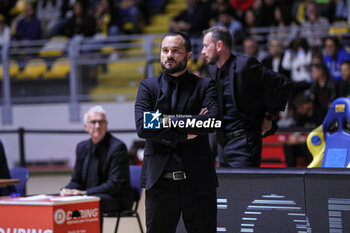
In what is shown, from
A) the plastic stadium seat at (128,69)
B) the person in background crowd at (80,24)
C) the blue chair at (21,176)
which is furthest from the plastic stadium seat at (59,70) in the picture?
the blue chair at (21,176)

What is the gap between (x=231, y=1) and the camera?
13953 mm

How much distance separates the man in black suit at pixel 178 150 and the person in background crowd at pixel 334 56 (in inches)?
266

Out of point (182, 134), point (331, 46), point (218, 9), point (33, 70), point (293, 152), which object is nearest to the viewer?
point (182, 134)

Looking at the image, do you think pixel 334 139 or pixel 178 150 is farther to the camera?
pixel 334 139

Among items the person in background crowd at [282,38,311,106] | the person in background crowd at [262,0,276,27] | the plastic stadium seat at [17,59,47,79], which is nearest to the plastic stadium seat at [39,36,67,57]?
the plastic stadium seat at [17,59,47,79]

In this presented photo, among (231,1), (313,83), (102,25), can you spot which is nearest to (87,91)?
(102,25)

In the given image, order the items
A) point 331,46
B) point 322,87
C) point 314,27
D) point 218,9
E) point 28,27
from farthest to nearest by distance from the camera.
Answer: point 28,27 < point 218,9 < point 314,27 < point 331,46 < point 322,87

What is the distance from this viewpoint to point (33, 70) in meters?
13.1

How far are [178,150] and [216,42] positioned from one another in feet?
6.32

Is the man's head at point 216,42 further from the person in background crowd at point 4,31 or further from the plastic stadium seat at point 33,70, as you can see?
the person in background crowd at point 4,31

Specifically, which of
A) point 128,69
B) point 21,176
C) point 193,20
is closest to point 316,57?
point 193,20

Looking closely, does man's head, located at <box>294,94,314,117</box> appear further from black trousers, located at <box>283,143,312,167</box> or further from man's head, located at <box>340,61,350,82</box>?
black trousers, located at <box>283,143,312,167</box>

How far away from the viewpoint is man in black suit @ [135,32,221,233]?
3.73 m

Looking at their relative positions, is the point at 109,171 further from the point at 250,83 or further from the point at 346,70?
the point at 346,70
